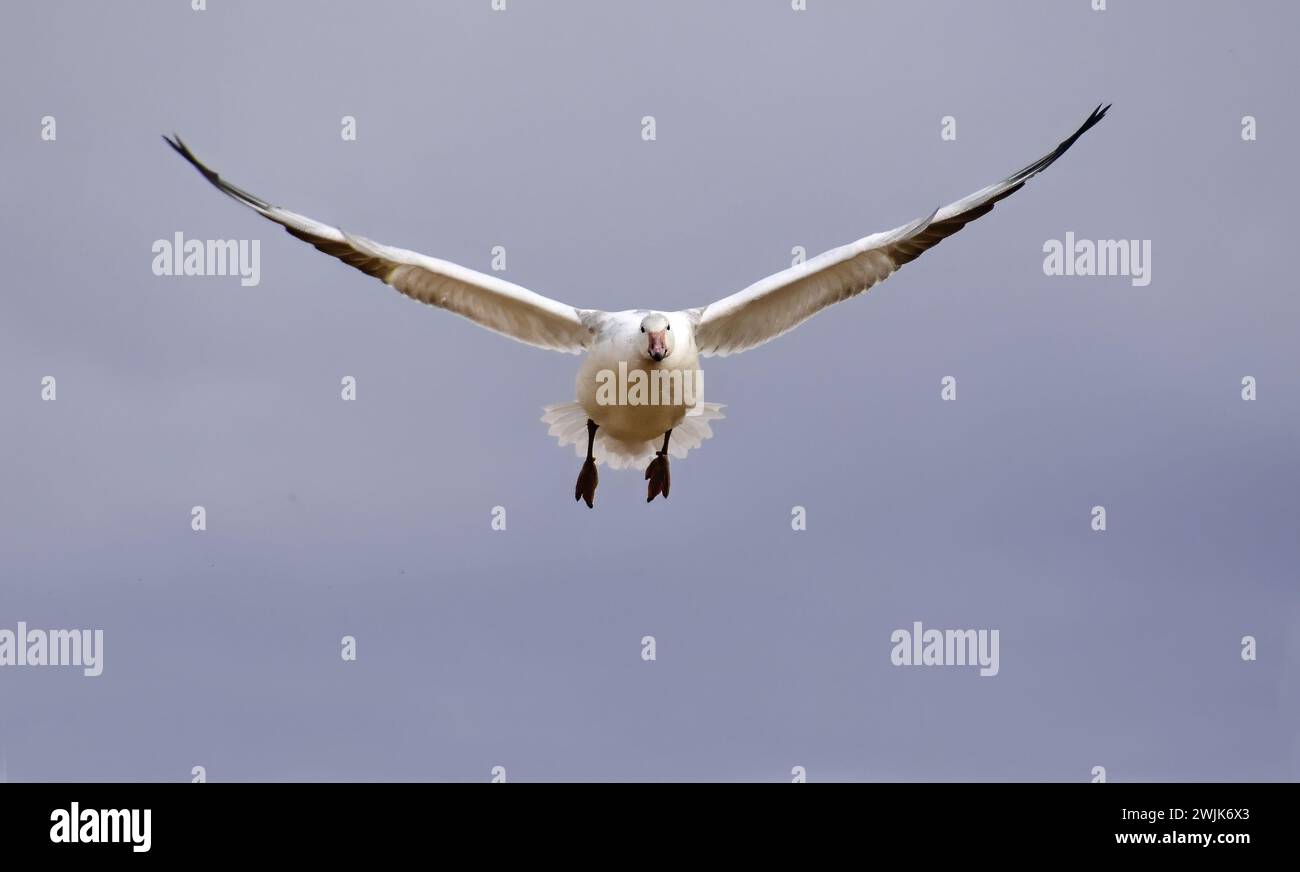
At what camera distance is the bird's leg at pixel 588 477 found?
21.8 m

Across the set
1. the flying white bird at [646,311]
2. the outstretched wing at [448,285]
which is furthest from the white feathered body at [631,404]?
the outstretched wing at [448,285]

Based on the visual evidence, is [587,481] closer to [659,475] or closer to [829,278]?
[659,475]

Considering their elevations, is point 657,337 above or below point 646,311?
below

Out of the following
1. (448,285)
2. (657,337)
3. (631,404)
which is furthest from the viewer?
(448,285)

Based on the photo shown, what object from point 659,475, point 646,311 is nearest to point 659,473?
point 659,475

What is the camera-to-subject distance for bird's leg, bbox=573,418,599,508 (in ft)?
71.6

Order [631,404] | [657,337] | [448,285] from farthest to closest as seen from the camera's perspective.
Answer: [448,285]
[631,404]
[657,337]

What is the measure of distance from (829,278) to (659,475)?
105 inches

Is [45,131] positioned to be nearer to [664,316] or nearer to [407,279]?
[407,279]

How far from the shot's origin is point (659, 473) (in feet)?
71.6

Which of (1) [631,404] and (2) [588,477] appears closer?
(1) [631,404]

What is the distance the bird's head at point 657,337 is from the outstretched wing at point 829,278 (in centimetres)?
68

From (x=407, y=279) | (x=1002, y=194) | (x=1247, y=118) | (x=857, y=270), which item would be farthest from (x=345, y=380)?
(x=1247, y=118)

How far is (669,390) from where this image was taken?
20.4 meters
